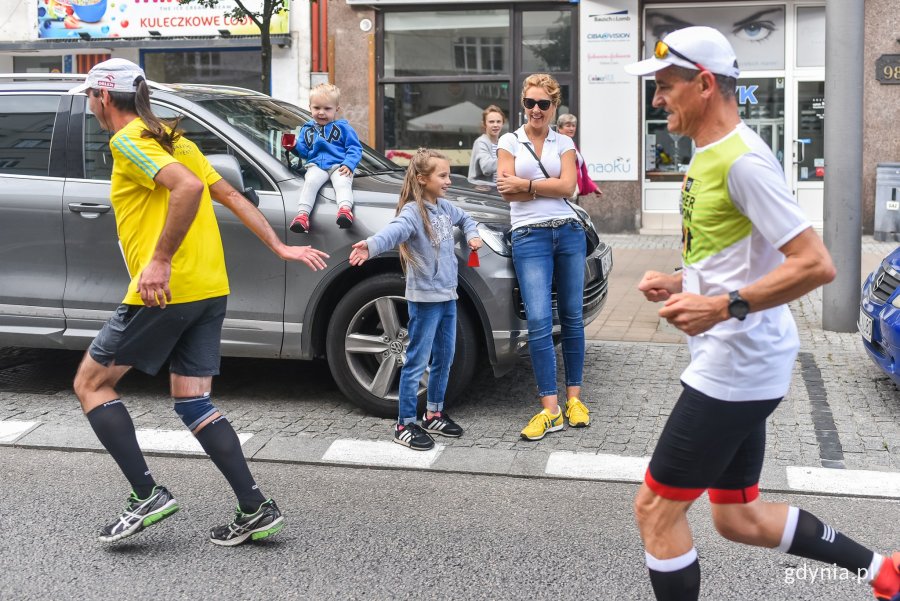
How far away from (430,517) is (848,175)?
5.09 m

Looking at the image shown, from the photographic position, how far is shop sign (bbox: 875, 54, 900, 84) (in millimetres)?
14641

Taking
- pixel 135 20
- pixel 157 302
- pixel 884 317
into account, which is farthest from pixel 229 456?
pixel 135 20

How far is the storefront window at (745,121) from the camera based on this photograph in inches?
603

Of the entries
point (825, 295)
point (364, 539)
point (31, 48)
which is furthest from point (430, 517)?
point (31, 48)

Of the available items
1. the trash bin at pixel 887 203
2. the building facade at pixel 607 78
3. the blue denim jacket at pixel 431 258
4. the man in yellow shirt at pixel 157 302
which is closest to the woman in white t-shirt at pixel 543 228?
the blue denim jacket at pixel 431 258

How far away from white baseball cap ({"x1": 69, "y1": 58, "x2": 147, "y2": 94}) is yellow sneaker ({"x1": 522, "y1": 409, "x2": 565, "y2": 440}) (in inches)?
105

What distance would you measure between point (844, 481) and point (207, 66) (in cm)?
1327

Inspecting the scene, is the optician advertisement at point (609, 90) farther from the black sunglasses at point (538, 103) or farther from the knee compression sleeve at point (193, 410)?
the knee compression sleeve at point (193, 410)

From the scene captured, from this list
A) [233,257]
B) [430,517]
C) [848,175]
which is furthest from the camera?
[848,175]

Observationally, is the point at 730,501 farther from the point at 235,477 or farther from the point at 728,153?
the point at 235,477

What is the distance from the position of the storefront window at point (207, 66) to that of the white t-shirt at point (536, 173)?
36.1 ft

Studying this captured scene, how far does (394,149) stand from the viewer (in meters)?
16.0

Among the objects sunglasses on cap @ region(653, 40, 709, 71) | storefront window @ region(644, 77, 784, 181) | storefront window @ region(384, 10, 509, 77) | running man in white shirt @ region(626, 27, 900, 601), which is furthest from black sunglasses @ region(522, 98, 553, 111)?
storefront window @ region(384, 10, 509, 77)

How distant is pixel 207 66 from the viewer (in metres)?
16.6
